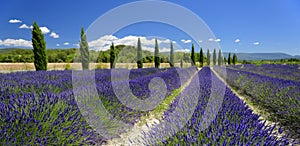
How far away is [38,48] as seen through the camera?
14.5 metres

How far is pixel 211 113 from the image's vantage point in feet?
6.95

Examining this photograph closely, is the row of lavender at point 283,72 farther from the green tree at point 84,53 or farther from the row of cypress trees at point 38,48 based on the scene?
the green tree at point 84,53

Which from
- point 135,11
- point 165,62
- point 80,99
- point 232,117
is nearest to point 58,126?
point 80,99

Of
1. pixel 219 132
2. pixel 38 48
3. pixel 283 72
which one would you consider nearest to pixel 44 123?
pixel 219 132

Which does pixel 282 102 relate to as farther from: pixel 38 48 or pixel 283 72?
pixel 38 48

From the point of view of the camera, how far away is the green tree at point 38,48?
47.1ft

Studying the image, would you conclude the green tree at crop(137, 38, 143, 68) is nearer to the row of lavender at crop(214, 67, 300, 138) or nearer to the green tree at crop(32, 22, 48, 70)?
the green tree at crop(32, 22, 48, 70)

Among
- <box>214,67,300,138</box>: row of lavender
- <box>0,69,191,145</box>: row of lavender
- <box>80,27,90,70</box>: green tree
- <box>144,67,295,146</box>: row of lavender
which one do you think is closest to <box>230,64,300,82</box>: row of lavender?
<box>214,67,300,138</box>: row of lavender

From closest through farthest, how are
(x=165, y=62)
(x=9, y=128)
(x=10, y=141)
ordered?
(x=10, y=141) < (x=9, y=128) < (x=165, y=62)

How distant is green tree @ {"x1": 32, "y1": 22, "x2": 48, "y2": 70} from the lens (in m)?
14.4

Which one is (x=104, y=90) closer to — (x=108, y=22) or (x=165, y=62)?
(x=108, y=22)

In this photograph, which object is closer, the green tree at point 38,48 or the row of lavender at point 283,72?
the row of lavender at point 283,72

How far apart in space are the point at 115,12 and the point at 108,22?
38 cm

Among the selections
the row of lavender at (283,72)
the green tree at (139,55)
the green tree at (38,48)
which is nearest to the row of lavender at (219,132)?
the row of lavender at (283,72)
